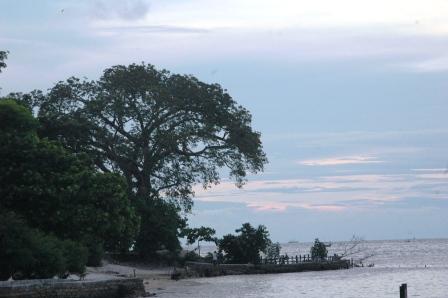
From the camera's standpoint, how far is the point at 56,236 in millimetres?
34562

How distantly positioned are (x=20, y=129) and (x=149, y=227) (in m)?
24.7

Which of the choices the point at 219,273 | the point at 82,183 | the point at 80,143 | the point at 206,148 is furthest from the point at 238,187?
the point at 82,183

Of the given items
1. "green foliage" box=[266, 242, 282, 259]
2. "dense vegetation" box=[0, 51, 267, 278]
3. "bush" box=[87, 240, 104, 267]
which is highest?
"dense vegetation" box=[0, 51, 267, 278]

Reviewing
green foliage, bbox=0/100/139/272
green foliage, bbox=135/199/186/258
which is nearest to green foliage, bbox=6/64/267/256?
green foliage, bbox=135/199/186/258

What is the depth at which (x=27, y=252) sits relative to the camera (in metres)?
30.6

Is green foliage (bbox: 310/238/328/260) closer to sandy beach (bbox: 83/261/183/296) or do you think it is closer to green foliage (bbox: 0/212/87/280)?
sandy beach (bbox: 83/261/183/296)

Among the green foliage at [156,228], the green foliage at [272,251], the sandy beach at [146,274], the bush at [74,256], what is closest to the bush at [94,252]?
the sandy beach at [146,274]

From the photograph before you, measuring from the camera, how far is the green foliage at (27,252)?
30.5 meters

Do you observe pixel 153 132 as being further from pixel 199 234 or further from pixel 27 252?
pixel 27 252

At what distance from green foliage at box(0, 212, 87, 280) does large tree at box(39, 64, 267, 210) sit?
27416mm

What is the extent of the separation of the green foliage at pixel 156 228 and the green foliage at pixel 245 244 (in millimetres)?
4847

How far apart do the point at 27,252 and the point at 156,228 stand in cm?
2799

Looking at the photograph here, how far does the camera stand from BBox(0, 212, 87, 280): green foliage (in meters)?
30.5

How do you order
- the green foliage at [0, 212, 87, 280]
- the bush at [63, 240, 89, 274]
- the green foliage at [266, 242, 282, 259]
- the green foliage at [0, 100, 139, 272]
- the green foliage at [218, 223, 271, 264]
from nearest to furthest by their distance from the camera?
the green foliage at [0, 212, 87, 280] < the bush at [63, 240, 89, 274] < the green foliage at [0, 100, 139, 272] < the green foliage at [218, 223, 271, 264] < the green foliage at [266, 242, 282, 259]
